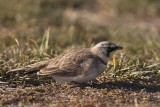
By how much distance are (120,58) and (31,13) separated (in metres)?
5.23

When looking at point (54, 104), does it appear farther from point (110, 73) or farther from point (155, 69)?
point (155, 69)

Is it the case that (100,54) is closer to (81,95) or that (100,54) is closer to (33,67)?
(81,95)

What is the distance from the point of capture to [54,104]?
290 inches

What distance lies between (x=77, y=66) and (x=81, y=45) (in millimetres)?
3383

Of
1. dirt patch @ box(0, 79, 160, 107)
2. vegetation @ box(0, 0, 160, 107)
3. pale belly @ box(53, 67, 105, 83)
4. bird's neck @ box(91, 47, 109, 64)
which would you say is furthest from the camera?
bird's neck @ box(91, 47, 109, 64)

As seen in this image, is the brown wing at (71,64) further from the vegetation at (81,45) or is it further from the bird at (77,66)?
the vegetation at (81,45)

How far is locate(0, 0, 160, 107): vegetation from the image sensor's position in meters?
7.78

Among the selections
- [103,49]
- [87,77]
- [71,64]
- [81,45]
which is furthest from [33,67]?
[81,45]

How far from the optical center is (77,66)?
8.08 m

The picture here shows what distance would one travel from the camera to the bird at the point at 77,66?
797cm

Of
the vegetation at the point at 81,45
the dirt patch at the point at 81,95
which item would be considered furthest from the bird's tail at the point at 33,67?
the dirt patch at the point at 81,95

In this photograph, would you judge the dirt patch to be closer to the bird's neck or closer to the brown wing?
the brown wing

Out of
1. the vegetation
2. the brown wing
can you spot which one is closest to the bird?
the brown wing

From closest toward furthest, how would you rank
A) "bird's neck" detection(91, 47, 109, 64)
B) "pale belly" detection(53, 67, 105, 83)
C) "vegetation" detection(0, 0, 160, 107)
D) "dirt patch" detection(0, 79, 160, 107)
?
"dirt patch" detection(0, 79, 160, 107), "vegetation" detection(0, 0, 160, 107), "pale belly" detection(53, 67, 105, 83), "bird's neck" detection(91, 47, 109, 64)
